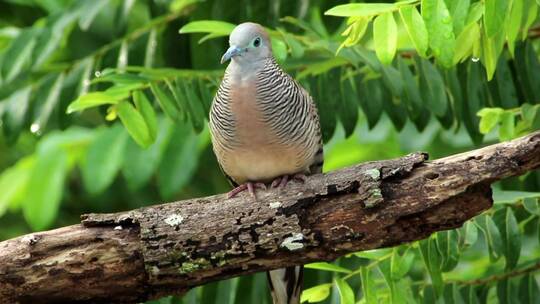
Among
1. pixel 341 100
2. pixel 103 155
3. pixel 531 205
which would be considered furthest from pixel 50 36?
pixel 531 205

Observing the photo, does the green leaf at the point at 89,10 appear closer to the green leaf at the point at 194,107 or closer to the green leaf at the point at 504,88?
the green leaf at the point at 194,107

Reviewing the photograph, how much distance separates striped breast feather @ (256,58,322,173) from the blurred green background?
7.1 inches

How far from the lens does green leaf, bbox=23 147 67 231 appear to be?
612 cm

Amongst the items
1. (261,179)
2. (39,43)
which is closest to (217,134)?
(261,179)

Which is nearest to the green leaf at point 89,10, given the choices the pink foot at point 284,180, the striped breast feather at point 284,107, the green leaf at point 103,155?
the green leaf at point 103,155

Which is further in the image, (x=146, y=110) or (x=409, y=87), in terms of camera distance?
(x=409, y=87)

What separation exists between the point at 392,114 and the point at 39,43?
6.04 feet

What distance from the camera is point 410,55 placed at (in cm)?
476

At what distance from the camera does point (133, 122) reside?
4348 mm

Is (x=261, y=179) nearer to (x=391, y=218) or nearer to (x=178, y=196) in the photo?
(x=391, y=218)

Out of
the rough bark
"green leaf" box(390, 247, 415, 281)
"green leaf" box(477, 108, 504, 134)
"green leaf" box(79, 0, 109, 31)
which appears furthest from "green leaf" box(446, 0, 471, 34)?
"green leaf" box(79, 0, 109, 31)

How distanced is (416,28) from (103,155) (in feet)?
9.02

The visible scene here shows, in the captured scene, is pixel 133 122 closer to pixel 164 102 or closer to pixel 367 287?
pixel 164 102

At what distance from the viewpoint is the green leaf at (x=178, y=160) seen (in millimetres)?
5707
